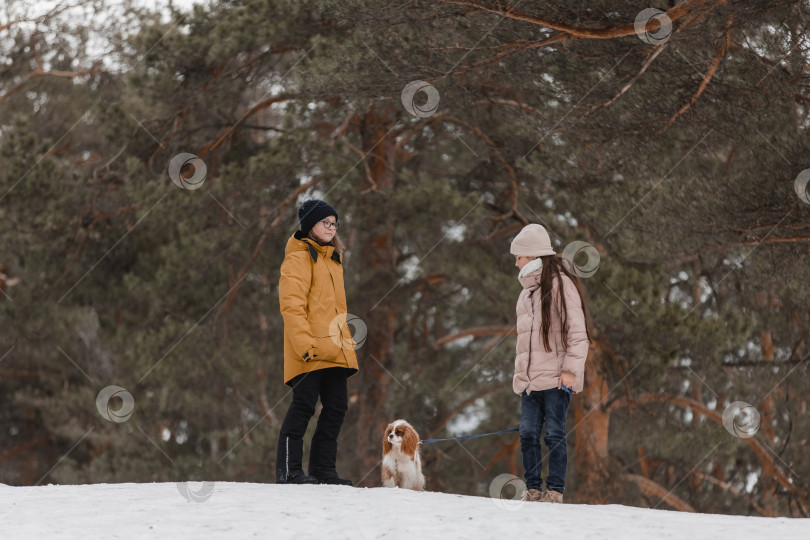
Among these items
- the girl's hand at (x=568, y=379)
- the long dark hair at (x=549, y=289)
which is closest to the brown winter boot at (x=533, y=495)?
the girl's hand at (x=568, y=379)

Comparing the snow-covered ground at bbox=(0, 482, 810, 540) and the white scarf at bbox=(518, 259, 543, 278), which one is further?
the white scarf at bbox=(518, 259, 543, 278)

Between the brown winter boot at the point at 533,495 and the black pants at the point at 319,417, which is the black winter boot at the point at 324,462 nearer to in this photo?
the black pants at the point at 319,417

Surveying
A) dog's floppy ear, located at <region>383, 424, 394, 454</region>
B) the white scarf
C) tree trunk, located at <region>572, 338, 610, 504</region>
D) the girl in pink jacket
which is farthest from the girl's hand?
tree trunk, located at <region>572, 338, 610, 504</region>

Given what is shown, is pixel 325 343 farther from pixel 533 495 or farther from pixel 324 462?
pixel 533 495

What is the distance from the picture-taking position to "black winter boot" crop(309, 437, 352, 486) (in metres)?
5.93

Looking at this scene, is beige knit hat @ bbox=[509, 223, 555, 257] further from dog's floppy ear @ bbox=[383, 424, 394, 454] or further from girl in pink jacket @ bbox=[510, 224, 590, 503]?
dog's floppy ear @ bbox=[383, 424, 394, 454]

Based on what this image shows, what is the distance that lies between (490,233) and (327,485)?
776 centimetres

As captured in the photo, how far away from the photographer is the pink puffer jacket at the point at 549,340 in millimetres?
5414

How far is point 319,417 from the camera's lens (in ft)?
19.0

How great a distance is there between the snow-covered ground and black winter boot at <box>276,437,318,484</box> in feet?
0.99

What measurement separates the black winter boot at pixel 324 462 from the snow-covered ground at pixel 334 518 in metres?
0.37

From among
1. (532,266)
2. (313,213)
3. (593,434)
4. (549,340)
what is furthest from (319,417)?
(593,434)

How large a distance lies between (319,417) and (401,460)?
0.74 m

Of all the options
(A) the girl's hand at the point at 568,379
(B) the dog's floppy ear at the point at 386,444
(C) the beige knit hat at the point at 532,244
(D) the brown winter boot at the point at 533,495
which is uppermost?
(C) the beige knit hat at the point at 532,244
